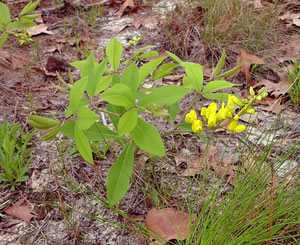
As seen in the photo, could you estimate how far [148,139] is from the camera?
1112mm

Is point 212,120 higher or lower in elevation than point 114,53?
lower

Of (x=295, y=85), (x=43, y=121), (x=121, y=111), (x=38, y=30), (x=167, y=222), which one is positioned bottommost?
(x=167, y=222)

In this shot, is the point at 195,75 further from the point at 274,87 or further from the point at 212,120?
the point at 274,87

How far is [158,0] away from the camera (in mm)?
3049

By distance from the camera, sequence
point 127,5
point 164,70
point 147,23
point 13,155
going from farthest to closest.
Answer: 1. point 127,5
2. point 147,23
3. point 13,155
4. point 164,70

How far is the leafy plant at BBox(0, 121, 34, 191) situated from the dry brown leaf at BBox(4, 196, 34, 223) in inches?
3.6

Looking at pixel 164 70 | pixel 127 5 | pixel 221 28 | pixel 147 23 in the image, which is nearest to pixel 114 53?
pixel 164 70

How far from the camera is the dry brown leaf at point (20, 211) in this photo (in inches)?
53.6

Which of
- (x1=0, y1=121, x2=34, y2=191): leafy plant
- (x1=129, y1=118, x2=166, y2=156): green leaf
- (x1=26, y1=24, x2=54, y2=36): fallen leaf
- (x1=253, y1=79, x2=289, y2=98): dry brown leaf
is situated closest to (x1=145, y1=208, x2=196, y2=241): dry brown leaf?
(x1=129, y1=118, x2=166, y2=156): green leaf

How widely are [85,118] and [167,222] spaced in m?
0.58

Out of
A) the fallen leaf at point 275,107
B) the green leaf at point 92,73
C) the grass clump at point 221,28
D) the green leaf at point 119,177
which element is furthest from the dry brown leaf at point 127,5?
the green leaf at point 119,177

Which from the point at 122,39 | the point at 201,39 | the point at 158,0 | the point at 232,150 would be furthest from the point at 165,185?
the point at 158,0

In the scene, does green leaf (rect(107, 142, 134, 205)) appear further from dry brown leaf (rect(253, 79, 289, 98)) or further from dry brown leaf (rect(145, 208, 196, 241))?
dry brown leaf (rect(253, 79, 289, 98))

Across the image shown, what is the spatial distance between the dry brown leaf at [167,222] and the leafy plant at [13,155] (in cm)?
63
